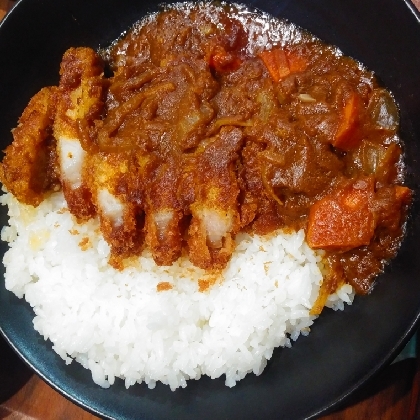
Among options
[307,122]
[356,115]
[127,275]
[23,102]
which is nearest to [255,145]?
[307,122]

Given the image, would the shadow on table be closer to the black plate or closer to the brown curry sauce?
the black plate

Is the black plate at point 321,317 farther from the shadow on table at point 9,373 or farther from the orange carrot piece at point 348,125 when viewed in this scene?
the shadow on table at point 9,373

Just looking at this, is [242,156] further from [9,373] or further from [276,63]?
[9,373]

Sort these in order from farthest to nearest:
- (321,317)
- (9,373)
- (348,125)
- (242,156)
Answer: (9,373) → (321,317) → (242,156) → (348,125)

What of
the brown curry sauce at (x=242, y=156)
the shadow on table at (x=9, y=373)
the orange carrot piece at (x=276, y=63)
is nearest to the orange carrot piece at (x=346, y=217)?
the brown curry sauce at (x=242, y=156)

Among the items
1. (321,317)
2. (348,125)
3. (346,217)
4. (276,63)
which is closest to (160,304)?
(321,317)

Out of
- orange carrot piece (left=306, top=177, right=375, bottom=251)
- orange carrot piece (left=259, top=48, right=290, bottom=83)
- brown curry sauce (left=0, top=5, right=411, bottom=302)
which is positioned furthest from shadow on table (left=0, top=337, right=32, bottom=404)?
orange carrot piece (left=259, top=48, right=290, bottom=83)
